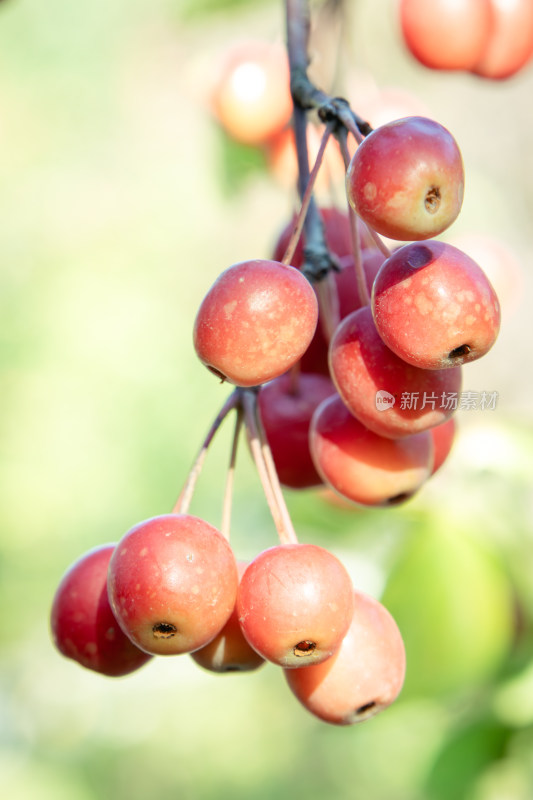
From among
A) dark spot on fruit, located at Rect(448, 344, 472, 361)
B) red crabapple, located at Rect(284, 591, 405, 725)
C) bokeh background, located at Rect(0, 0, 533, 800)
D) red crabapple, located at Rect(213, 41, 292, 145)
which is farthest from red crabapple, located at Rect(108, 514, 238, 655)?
red crabapple, located at Rect(213, 41, 292, 145)

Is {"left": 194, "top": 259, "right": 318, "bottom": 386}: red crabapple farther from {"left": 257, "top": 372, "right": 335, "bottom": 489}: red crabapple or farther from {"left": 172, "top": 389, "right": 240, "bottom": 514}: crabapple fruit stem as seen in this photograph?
{"left": 257, "top": 372, "right": 335, "bottom": 489}: red crabapple

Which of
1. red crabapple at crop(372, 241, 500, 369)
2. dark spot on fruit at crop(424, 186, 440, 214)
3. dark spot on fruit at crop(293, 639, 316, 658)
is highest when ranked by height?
dark spot on fruit at crop(424, 186, 440, 214)

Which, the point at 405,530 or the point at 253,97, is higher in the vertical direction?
the point at 253,97

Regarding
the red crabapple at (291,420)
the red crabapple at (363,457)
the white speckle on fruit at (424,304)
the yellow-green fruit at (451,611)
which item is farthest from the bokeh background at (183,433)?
the white speckle on fruit at (424,304)

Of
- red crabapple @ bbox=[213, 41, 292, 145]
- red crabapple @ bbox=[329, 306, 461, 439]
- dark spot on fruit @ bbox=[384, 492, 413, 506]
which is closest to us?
red crabapple @ bbox=[329, 306, 461, 439]

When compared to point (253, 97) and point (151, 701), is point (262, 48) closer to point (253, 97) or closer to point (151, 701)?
point (253, 97)

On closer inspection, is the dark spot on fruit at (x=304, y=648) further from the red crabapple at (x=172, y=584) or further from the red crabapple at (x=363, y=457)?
the red crabapple at (x=363, y=457)

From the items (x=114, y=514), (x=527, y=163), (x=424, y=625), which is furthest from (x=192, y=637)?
(x=527, y=163)

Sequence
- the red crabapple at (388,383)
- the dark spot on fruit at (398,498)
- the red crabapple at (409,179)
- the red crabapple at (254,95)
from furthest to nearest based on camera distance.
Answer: the red crabapple at (254,95)
the dark spot on fruit at (398,498)
the red crabapple at (388,383)
the red crabapple at (409,179)
